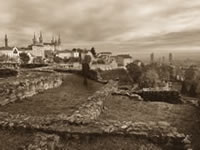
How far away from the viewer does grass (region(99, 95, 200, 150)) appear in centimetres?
759

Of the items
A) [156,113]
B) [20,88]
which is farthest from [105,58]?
[156,113]

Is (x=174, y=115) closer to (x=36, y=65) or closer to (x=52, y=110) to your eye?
(x=52, y=110)

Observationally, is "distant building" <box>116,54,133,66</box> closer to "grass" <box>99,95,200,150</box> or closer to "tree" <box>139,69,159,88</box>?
"tree" <box>139,69,159,88</box>

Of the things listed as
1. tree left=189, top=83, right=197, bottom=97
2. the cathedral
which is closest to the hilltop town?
tree left=189, top=83, right=197, bottom=97

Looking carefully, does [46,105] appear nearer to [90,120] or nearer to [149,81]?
[90,120]

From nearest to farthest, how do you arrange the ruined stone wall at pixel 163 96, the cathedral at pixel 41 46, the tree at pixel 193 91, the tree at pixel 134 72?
the ruined stone wall at pixel 163 96, the tree at pixel 193 91, the tree at pixel 134 72, the cathedral at pixel 41 46

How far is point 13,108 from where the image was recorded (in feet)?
28.1

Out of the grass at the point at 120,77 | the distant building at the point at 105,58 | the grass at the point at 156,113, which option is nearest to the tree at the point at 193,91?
the grass at the point at 120,77

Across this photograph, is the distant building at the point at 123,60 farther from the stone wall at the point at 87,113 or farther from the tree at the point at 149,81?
the stone wall at the point at 87,113

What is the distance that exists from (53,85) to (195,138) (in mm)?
10091

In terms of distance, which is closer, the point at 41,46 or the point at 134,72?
the point at 134,72

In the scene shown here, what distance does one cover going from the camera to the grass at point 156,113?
7.59 meters

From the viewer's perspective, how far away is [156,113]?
9.12 metres

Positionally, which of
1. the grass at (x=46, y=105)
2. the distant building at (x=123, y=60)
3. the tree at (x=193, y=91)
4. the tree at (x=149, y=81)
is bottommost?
the tree at (x=193, y=91)
